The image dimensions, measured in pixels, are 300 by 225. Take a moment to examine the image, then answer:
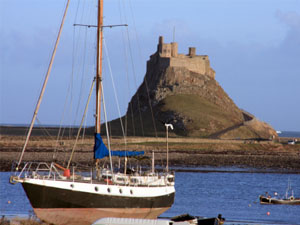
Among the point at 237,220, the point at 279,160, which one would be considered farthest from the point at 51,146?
the point at 237,220

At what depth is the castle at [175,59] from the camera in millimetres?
182125

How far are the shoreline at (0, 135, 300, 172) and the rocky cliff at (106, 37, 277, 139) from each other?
1015 inches

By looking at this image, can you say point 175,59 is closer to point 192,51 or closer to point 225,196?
A: point 192,51

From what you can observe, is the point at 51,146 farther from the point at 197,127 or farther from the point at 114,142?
the point at 197,127

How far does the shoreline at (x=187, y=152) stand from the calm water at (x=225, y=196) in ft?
34.2

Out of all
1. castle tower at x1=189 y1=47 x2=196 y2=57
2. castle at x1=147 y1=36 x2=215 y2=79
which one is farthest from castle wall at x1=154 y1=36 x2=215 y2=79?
castle tower at x1=189 y1=47 x2=196 y2=57

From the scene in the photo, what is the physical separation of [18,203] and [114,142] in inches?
2397

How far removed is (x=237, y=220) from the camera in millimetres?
38406

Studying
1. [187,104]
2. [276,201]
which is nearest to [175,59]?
[187,104]

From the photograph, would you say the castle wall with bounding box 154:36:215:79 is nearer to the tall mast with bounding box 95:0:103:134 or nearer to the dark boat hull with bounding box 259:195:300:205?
the dark boat hull with bounding box 259:195:300:205

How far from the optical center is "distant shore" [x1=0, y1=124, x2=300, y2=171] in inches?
3253

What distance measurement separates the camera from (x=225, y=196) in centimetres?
5384

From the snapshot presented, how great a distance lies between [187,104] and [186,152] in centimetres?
6627

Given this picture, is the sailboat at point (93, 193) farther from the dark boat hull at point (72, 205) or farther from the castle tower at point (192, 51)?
the castle tower at point (192, 51)
